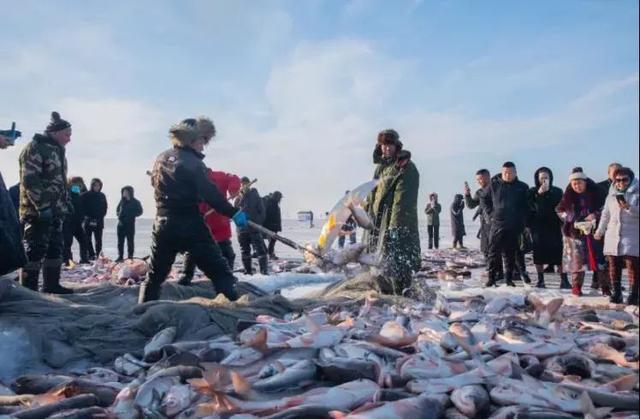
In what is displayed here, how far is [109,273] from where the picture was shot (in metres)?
10.9

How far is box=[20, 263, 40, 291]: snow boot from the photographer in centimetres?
686

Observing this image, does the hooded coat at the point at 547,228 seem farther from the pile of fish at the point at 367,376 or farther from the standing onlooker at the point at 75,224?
the standing onlooker at the point at 75,224

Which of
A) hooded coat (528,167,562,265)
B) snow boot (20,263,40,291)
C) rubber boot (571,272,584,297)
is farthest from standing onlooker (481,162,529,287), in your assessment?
snow boot (20,263,40,291)

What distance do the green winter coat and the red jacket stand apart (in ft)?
7.85

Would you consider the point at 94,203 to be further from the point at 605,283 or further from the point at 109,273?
the point at 605,283

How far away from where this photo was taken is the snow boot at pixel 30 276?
6863mm

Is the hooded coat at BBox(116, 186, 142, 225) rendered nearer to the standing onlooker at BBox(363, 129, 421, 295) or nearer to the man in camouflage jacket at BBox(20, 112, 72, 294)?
the man in camouflage jacket at BBox(20, 112, 72, 294)

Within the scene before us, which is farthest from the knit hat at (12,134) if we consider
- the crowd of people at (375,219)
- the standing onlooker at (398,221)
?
the standing onlooker at (398,221)

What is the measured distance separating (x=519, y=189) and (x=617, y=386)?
6932 mm

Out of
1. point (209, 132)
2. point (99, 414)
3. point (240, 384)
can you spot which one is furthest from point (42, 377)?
point (209, 132)

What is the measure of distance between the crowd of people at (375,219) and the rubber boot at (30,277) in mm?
13

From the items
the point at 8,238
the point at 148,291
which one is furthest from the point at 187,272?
the point at 8,238

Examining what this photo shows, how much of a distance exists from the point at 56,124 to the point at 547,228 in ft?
25.2

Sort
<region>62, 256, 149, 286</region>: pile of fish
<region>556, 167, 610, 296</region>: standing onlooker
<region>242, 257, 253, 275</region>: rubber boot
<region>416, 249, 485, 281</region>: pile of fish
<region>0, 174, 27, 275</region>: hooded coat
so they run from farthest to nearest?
<region>242, 257, 253, 275</region>: rubber boot → <region>416, 249, 485, 281</region>: pile of fish → <region>62, 256, 149, 286</region>: pile of fish → <region>556, 167, 610, 296</region>: standing onlooker → <region>0, 174, 27, 275</region>: hooded coat
